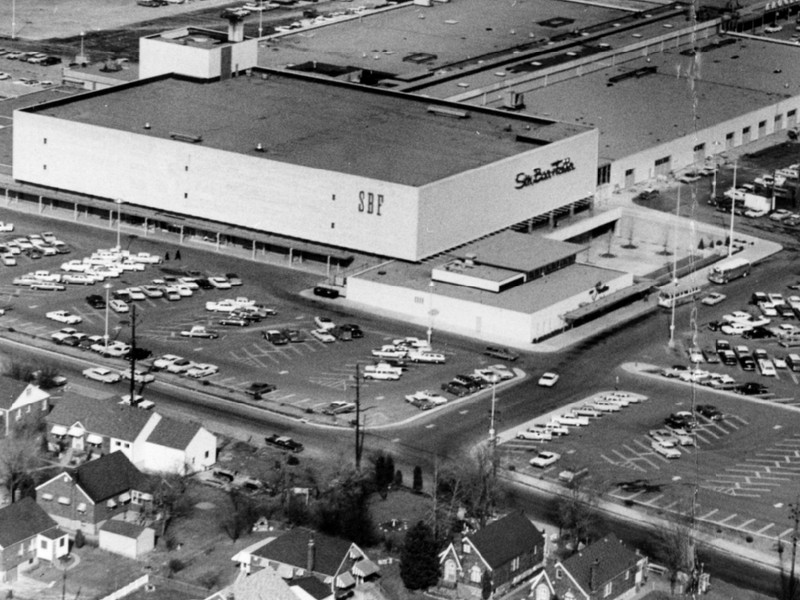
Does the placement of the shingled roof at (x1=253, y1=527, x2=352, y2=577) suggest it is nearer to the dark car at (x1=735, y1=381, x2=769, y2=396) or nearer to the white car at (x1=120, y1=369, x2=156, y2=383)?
the white car at (x1=120, y1=369, x2=156, y2=383)

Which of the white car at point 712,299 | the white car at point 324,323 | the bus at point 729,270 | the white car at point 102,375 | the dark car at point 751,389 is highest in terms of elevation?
the bus at point 729,270

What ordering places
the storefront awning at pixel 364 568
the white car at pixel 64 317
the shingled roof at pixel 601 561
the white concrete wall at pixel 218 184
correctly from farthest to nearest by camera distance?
1. the white concrete wall at pixel 218 184
2. the white car at pixel 64 317
3. the storefront awning at pixel 364 568
4. the shingled roof at pixel 601 561

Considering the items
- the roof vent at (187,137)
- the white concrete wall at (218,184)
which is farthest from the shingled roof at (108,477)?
the roof vent at (187,137)

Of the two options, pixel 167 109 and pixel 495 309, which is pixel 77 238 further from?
pixel 495 309

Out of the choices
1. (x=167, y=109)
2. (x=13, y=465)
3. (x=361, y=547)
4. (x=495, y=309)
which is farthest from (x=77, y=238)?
→ (x=361, y=547)

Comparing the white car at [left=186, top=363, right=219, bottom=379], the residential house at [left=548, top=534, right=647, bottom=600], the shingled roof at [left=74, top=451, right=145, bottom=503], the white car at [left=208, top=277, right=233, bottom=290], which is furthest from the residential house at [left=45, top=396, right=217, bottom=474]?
the white car at [left=208, top=277, right=233, bottom=290]

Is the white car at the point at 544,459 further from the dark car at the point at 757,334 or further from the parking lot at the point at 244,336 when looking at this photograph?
the dark car at the point at 757,334

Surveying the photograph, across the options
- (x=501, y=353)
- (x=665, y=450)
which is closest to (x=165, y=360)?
(x=501, y=353)
